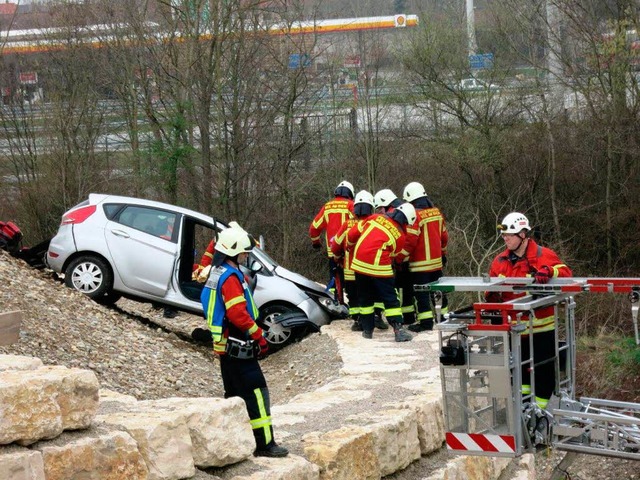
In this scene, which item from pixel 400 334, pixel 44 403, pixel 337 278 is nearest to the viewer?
pixel 44 403

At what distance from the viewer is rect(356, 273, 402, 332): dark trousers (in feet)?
43.0

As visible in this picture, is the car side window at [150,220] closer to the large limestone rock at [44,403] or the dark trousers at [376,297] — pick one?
the dark trousers at [376,297]

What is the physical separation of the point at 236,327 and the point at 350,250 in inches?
240

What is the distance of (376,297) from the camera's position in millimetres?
13523

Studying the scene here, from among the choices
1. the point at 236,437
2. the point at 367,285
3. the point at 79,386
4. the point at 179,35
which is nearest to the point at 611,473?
the point at 367,285

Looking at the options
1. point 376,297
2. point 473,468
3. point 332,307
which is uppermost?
point 376,297

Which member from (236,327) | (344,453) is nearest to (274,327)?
(344,453)

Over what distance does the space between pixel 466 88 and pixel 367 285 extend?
14.2 meters

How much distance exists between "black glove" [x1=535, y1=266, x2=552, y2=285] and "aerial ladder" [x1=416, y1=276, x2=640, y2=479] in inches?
2.7

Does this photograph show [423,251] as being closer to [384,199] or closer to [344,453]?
[384,199]

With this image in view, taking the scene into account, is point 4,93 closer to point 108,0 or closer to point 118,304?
point 108,0

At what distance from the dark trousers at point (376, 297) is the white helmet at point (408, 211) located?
80cm

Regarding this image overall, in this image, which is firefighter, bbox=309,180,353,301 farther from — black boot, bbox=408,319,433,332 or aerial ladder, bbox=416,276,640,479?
aerial ladder, bbox=416,276,640,479

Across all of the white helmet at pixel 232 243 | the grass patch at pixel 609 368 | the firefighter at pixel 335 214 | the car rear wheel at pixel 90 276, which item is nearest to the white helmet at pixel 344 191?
the firefighter at pixel 335 214
